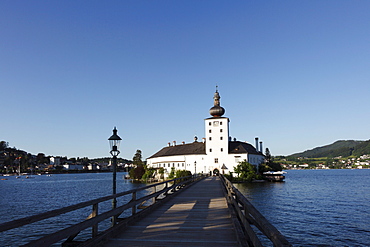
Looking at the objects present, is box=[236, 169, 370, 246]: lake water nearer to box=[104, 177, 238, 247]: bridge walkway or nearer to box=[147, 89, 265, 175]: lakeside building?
box=[104, 177, 238, 247]: bridge walkway

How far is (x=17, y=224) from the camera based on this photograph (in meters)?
4.64

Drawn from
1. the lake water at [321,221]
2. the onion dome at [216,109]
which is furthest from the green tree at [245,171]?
the lake water at [321,221]

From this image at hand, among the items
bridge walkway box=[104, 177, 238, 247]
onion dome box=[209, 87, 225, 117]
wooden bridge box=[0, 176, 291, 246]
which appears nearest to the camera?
wooden bridge box=[0, 176, 291, 246]

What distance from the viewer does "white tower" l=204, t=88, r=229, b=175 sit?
269ft

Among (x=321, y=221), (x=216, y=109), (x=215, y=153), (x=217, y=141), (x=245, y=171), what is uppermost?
(x=216, y=109)

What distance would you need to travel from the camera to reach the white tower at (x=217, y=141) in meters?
82.1

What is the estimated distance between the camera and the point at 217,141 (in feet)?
273

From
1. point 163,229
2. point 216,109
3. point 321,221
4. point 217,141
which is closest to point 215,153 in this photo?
point 217,141

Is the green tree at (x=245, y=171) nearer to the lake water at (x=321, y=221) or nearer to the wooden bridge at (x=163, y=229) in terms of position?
the lake water at (x=321, y=221)

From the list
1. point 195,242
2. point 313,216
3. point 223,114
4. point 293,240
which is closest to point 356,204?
point 313,216

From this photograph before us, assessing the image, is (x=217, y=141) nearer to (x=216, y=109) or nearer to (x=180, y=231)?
(x=216, y=109)

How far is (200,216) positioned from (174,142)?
9490 centimetres

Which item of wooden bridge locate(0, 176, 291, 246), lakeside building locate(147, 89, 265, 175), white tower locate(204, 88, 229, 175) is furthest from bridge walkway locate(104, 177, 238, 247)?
white tower locate(204, 88, 229, 175)

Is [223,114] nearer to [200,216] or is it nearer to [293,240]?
[293,240]
